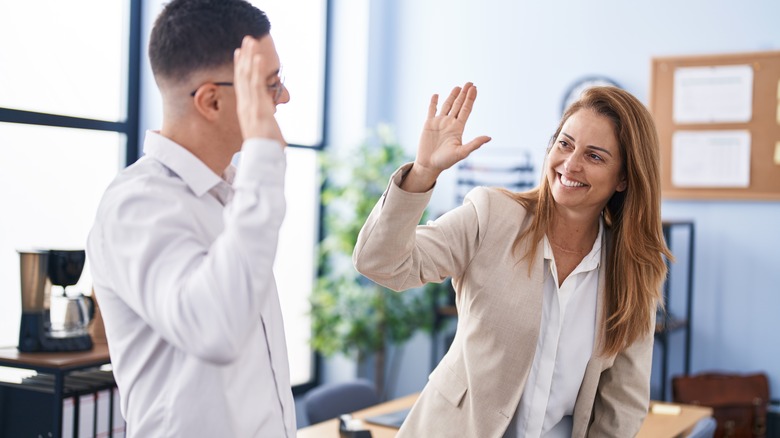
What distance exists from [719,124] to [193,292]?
13.0ft

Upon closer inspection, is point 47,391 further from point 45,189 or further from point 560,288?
point 560,288

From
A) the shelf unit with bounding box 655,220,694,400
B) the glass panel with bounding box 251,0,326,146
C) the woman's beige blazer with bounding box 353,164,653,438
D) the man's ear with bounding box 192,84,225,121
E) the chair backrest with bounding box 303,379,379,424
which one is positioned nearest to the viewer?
the man's ear with bounding box 192,84,225,121

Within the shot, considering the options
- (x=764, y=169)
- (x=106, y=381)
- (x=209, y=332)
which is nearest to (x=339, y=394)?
(x=106, y=381)

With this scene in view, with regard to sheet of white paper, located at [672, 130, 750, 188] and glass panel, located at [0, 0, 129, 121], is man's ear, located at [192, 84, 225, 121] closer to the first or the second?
glass panel, located at [0, 0, 129, 121]

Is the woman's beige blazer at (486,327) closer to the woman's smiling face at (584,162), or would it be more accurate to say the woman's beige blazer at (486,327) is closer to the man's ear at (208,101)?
the woman's smiling face at (584,162)

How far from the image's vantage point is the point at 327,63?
5199 mm

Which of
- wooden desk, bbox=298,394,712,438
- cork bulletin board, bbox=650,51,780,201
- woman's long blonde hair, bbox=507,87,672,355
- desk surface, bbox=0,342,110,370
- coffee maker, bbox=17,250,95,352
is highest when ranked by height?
cork bulletin board, bbox=650,51,780,201

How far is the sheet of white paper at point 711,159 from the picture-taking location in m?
4.34

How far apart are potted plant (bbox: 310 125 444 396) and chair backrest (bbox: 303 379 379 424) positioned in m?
1.18

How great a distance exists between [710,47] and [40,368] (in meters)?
3.68

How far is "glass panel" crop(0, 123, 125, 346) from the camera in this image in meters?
3.16

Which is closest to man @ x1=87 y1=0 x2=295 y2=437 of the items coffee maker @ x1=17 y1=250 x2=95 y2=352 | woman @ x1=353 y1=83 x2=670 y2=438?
woman @ x1=353 y1=83 x2=670 y2=438

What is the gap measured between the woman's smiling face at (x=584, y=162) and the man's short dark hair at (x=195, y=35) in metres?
0.96

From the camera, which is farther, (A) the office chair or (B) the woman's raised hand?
(A) the office chair
